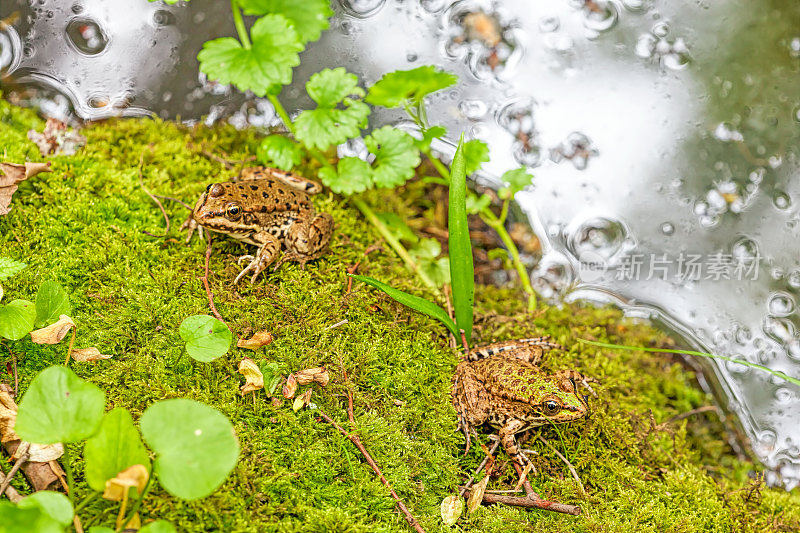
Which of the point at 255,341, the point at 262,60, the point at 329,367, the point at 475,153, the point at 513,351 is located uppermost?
the point at 262,60

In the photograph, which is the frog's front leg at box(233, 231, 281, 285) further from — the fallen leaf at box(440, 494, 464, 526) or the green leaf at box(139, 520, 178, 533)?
the fallen leaf at box(440, 494, 464, 526)

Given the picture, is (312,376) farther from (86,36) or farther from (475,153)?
(86,36)

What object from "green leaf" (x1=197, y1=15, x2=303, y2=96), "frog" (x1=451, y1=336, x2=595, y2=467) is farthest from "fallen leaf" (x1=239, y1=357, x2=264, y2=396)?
"green leaf" (x1=197, y1=15, x2=303, y2=96)

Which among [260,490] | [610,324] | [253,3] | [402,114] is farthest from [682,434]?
[253,3]

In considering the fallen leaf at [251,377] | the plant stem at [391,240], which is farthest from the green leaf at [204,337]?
the plant stem at [391,240]

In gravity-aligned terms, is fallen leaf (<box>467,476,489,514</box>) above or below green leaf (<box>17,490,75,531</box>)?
below

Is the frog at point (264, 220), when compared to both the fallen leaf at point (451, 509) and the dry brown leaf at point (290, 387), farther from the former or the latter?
the fallen leaf at point (451, 509)

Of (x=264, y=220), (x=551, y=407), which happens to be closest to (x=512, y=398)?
(x=551, y=407)
